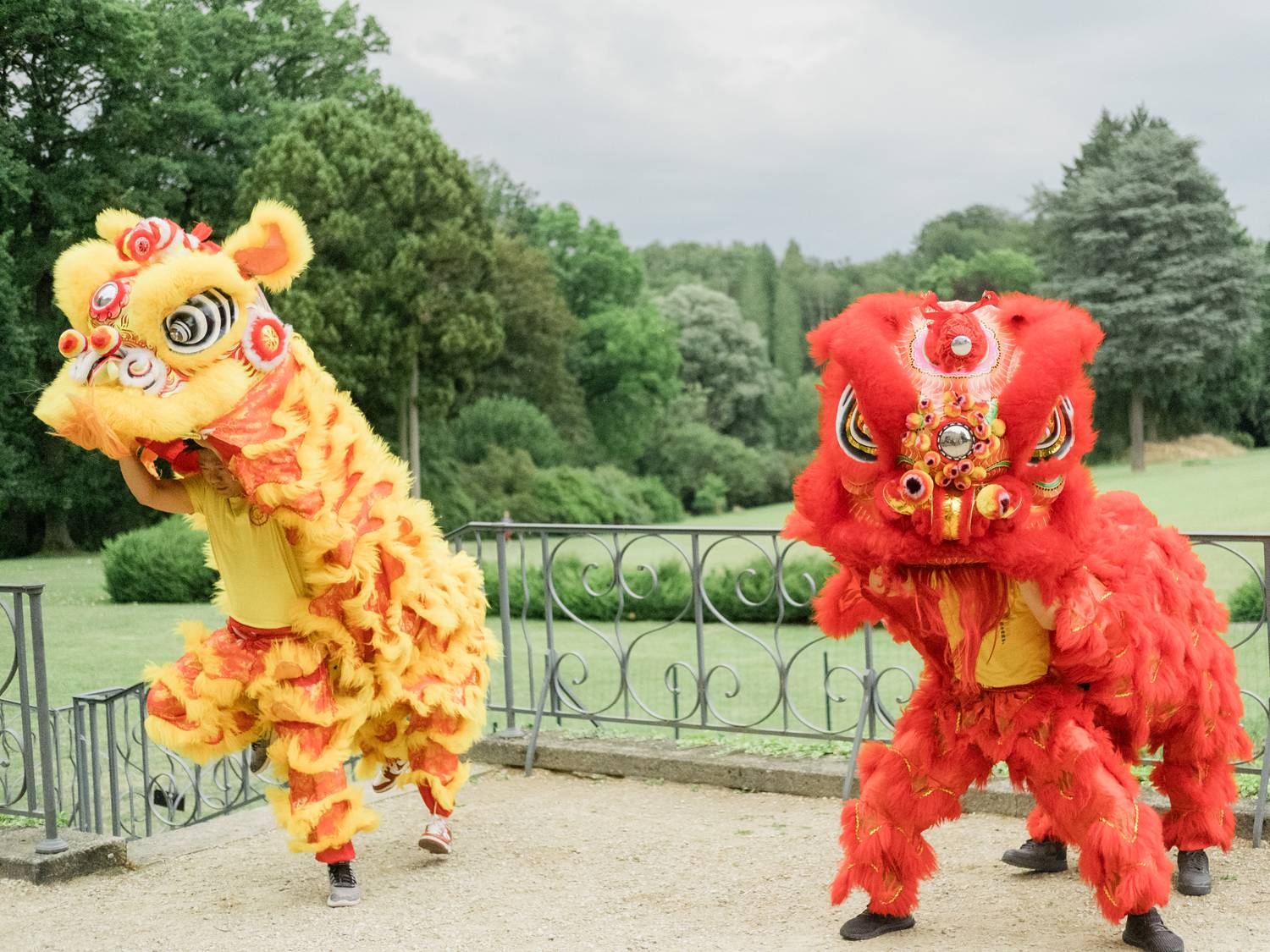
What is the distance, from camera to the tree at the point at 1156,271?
1114 inches

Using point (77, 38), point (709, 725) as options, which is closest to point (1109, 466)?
point (77, 38)

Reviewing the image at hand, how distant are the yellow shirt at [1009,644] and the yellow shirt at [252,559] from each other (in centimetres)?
197

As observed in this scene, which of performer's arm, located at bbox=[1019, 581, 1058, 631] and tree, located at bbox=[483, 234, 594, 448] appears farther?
tree, located at bbox=[483, 234, 594, 448]

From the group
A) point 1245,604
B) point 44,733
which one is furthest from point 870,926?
point 1245,604

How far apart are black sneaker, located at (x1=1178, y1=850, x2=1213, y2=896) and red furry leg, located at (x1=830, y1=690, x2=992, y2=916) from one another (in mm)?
750

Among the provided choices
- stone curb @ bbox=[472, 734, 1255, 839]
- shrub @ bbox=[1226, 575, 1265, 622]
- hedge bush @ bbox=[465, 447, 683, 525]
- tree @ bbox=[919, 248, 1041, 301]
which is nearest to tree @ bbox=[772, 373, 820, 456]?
tree @ bbox=[919, 248, 1041, 301]

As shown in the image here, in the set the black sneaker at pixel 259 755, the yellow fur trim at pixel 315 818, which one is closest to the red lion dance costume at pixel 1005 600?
the yellow fur trim at pixel 315 818

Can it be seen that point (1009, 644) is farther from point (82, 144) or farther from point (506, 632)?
point (82, 144)

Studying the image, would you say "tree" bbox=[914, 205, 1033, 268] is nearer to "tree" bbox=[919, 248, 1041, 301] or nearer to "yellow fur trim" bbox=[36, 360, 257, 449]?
"tree" bbox=[919, 248, 1041, 301]

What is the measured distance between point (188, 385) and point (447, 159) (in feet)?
63.6

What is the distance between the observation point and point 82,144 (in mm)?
11898

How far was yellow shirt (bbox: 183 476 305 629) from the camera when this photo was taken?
13.1 feet

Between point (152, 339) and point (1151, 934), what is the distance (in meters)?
3.10

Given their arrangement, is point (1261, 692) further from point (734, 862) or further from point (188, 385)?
point (188, 385)
